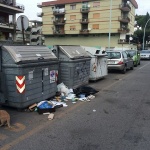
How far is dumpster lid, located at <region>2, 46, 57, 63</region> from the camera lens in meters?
5.70

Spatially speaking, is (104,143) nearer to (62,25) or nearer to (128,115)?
(128,115)

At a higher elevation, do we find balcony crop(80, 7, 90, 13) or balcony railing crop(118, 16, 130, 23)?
balcony crop(80, 7, 90, 13)

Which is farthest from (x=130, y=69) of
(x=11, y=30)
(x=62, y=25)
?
(x=62, y=25)

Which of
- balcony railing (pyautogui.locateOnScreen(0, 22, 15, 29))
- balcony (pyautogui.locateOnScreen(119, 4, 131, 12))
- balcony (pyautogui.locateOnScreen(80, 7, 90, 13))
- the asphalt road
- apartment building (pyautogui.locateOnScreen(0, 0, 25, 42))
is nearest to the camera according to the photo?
the asphalt road

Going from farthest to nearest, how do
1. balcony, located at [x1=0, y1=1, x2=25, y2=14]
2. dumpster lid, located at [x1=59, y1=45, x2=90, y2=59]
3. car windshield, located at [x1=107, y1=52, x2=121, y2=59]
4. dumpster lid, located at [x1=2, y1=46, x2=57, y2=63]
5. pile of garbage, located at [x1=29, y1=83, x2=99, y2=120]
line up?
balcony, located at [x1=0, y1=1, x2=25, y2=14] < car windshield, located at [x1=107, y1=52, x2=121, y2=59] < dumpster lid, located at [x1=59, y1=45, x2=90, y2=59] < pile of garbage, located at [x1=29, y1=83, x2=99, y2=120] < dumpster lid, located at [x1=2, y1=46, x2=57, y2=63]

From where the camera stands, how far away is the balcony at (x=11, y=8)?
33588 mm

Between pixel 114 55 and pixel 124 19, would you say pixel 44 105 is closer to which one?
pixel 114 55

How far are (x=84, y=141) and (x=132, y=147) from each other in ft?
2.81

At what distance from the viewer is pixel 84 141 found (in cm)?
405

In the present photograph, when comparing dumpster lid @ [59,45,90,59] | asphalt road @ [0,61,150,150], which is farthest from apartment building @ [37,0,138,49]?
asphalt road @ [0,61,150,150]

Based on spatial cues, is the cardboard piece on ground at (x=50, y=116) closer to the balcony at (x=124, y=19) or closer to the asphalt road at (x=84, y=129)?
the asphalt road at (x=84, y=129)

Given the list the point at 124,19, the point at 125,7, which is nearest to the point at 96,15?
the point at 124,19

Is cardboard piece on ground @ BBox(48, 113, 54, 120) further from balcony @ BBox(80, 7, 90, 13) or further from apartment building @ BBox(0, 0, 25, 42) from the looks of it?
balcony @ BBox(80, 7, 90, 13)

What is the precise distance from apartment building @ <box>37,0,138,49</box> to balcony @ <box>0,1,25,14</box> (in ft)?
64.8
